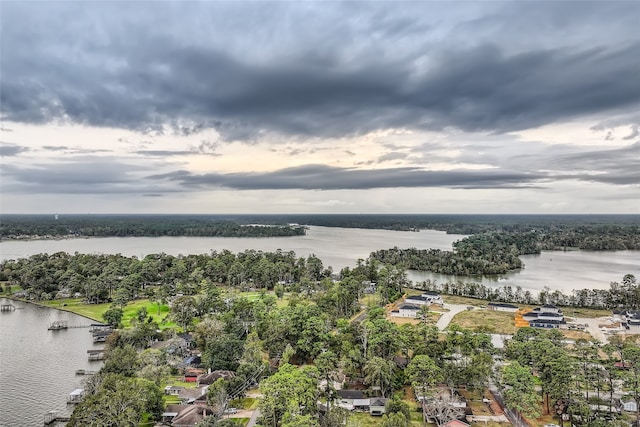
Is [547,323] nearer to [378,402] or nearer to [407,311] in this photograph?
[407,311]

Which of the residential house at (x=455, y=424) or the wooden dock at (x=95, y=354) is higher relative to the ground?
the residential house at (x=455, y=424)

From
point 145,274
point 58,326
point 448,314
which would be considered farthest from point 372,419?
point 145,274

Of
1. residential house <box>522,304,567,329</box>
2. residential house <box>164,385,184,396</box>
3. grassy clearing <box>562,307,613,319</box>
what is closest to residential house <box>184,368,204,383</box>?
residential house <box>164,385,184,396</box>

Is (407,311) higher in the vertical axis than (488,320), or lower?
higher

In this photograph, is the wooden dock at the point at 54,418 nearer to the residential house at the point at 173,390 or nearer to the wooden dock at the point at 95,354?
the residential house at the point at 173,390

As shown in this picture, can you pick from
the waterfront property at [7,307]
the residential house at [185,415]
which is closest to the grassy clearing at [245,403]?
the residential house at [185,415]

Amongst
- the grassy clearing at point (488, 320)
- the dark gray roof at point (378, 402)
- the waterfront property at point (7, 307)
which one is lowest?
the grassy clearing at point (488, 320)

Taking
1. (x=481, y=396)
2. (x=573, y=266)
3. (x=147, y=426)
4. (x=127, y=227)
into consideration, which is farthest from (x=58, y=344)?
(x=127, y=227)
